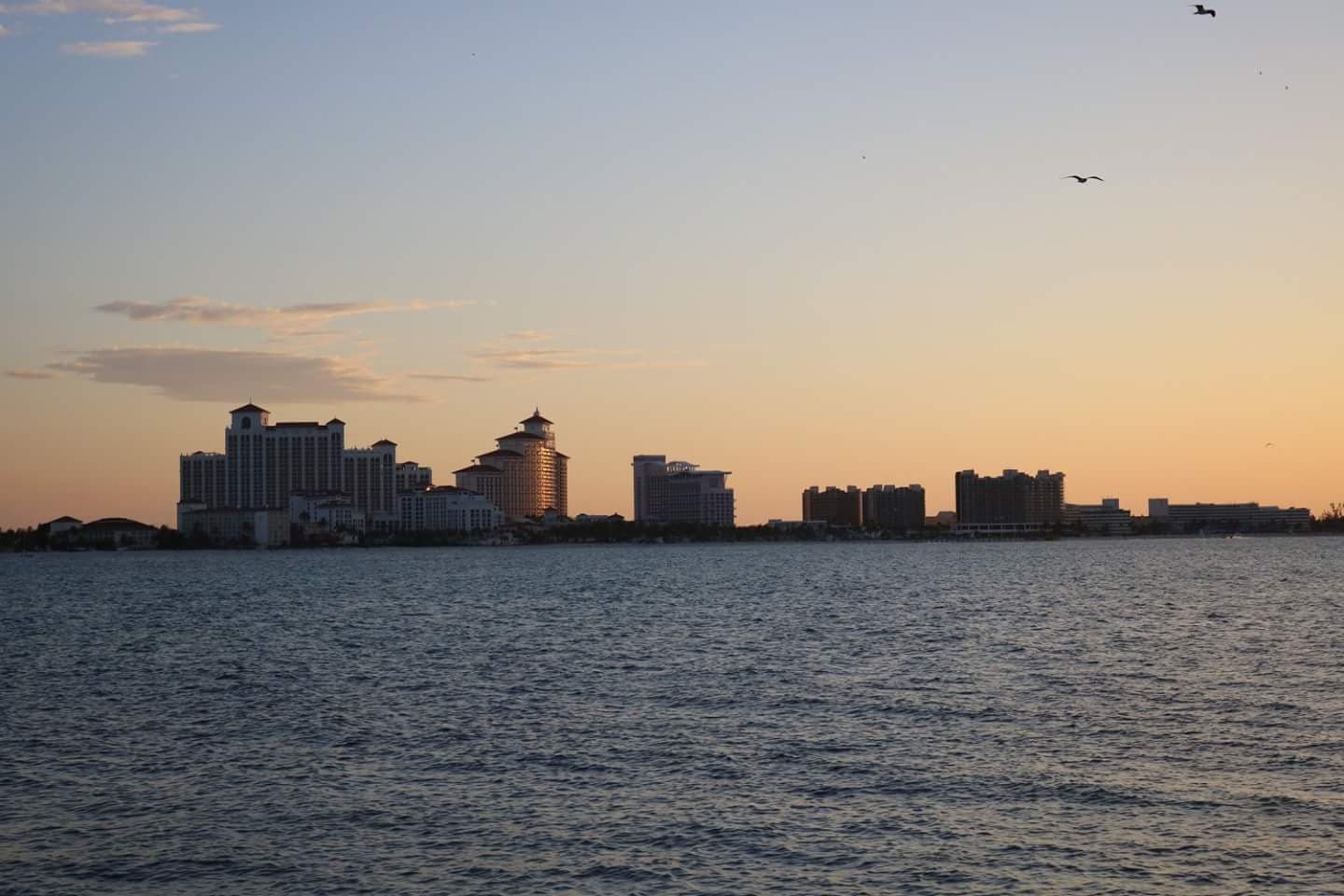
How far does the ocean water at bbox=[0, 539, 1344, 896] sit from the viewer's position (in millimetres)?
27375

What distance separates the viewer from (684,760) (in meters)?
37.2

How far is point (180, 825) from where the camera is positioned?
3102 centimetres

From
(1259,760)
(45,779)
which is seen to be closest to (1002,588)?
(1259,760)

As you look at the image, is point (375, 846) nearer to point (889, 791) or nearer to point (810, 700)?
point (889, 791)

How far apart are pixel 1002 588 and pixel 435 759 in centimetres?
9283

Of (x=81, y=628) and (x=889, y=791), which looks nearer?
(x=889, y=791)

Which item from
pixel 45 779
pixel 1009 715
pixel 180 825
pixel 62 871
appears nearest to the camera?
pixel 62 871

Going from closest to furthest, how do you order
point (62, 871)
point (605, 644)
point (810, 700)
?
1. point (62, 871)
2. point (810, 700)
3. point (605, 644)

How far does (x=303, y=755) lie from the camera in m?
38.9

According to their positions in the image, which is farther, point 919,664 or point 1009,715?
point 919,664

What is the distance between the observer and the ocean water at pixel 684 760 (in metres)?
27.4

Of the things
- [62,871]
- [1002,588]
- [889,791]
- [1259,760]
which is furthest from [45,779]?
[1002,588]

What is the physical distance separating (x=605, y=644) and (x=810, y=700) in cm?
2315

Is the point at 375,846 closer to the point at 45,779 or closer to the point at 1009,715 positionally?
the point at 45,779
